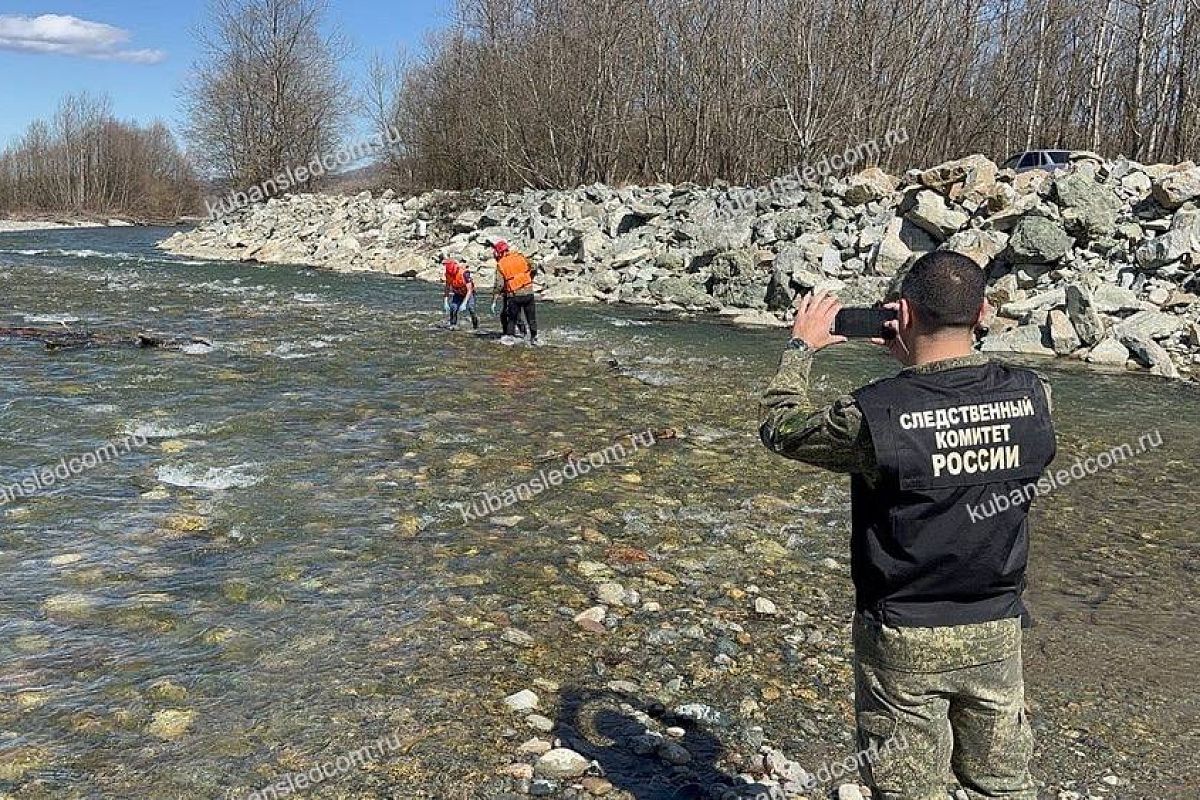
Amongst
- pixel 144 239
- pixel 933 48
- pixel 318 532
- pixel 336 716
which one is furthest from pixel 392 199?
pixel 336 716

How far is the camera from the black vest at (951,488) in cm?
277

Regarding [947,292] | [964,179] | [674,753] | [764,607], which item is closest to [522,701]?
[674,753]

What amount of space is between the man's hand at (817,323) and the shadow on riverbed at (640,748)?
2.01 m

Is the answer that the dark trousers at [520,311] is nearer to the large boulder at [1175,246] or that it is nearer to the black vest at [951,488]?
the large boulder at [1175,246]

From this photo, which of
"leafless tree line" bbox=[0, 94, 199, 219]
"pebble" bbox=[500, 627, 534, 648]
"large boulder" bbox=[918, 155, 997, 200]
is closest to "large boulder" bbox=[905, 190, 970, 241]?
"large boulder" bbox=[918, 155, 997, 200]

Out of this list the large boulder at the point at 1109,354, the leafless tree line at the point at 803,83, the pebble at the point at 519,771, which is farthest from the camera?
the leafless tree line at the point at 803,83

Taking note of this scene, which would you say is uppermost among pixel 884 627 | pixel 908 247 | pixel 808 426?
pixel 908 247

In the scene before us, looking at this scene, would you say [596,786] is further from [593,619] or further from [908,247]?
[908,247]

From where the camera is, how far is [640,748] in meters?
4.34

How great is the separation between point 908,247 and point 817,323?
64.8ft

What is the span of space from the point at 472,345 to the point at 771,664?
475 inches

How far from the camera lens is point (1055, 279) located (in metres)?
18.9

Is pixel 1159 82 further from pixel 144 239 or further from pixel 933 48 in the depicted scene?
pixel 144 239

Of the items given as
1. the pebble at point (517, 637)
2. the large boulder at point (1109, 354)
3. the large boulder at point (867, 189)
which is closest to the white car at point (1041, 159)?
the large boulder at point (867, 189)
